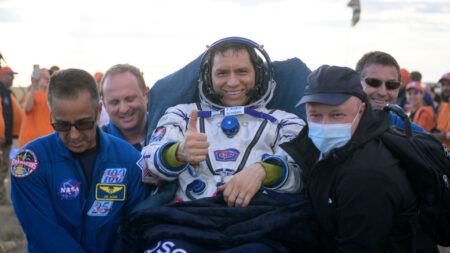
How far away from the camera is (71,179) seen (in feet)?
8.52

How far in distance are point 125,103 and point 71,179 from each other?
1.14 meters

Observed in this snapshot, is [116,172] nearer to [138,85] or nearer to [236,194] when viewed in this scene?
[236,194]

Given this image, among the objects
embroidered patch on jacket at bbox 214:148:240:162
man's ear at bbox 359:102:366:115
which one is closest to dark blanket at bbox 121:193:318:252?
embroidered patch on jacket at bbox 214:148:240:162

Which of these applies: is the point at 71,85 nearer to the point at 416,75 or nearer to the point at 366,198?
the point at 366,198

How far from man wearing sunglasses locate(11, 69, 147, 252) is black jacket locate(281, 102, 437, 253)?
1267mm

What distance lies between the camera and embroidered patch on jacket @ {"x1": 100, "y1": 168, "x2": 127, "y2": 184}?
266 cm

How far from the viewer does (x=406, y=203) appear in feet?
7.22

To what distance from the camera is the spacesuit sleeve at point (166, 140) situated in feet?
8.95

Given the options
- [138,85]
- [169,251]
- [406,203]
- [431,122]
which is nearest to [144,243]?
[169,251]

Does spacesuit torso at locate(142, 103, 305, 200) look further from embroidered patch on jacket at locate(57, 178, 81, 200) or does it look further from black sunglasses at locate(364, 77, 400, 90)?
black sunglasses at locate(364, 77, 400, 90)

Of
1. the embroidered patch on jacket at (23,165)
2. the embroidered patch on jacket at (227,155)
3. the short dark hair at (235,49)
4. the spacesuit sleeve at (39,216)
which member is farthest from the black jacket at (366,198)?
the embroidered patch on jacket at (23,165)

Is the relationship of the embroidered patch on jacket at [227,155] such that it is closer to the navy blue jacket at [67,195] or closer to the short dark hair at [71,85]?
the navy blue jacket at [67,195]

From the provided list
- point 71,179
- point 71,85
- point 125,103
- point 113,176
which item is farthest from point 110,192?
point 125,103

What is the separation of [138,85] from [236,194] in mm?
1662
